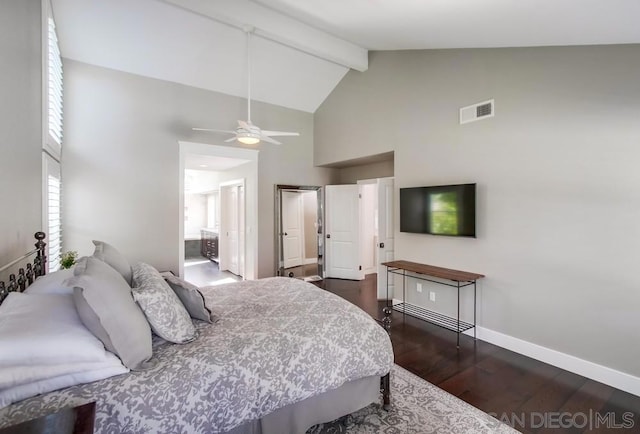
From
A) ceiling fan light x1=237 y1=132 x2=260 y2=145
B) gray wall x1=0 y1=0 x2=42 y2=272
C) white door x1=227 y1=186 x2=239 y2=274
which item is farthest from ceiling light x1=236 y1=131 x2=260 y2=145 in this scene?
white door x1=227 y1=186 x2=239 y2=274

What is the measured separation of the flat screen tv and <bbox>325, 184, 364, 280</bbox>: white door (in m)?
1.88

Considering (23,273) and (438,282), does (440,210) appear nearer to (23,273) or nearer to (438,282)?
(438,282)

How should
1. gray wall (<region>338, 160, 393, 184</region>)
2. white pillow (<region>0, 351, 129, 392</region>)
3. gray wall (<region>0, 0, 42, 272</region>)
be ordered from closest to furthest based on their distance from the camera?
white pillow (<region>0, 351, 129, 392</region>)
gray wall (<region>0, 0, 42, 272</region>)
gray wall (<region>338, 160, 393, 184</region>)

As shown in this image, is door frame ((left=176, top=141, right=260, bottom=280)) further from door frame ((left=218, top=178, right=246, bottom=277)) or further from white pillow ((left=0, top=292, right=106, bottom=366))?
white pillow ((left=0, top=292, right=106, bottom=366))

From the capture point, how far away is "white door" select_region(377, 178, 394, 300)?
4867mm

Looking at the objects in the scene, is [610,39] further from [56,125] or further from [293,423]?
[56,125]

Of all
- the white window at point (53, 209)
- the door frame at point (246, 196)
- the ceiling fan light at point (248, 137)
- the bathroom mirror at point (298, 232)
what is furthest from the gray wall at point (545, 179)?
the white window at point (53, 209)

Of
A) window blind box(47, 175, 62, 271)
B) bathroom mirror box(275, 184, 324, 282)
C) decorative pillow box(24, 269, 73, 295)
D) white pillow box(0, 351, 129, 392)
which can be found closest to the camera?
white pillow box(0, 351, 129, 392)

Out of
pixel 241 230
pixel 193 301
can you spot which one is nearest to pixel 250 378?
pixel 193 301

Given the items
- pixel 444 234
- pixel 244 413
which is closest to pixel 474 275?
pixel 444 234

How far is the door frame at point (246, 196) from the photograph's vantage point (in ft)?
15.7

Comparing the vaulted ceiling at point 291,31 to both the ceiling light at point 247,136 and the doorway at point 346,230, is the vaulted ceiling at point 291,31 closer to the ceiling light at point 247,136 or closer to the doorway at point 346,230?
the ceiling light at point 247,136

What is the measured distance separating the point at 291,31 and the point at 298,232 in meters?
4.56

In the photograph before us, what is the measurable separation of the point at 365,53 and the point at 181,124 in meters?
3.30
